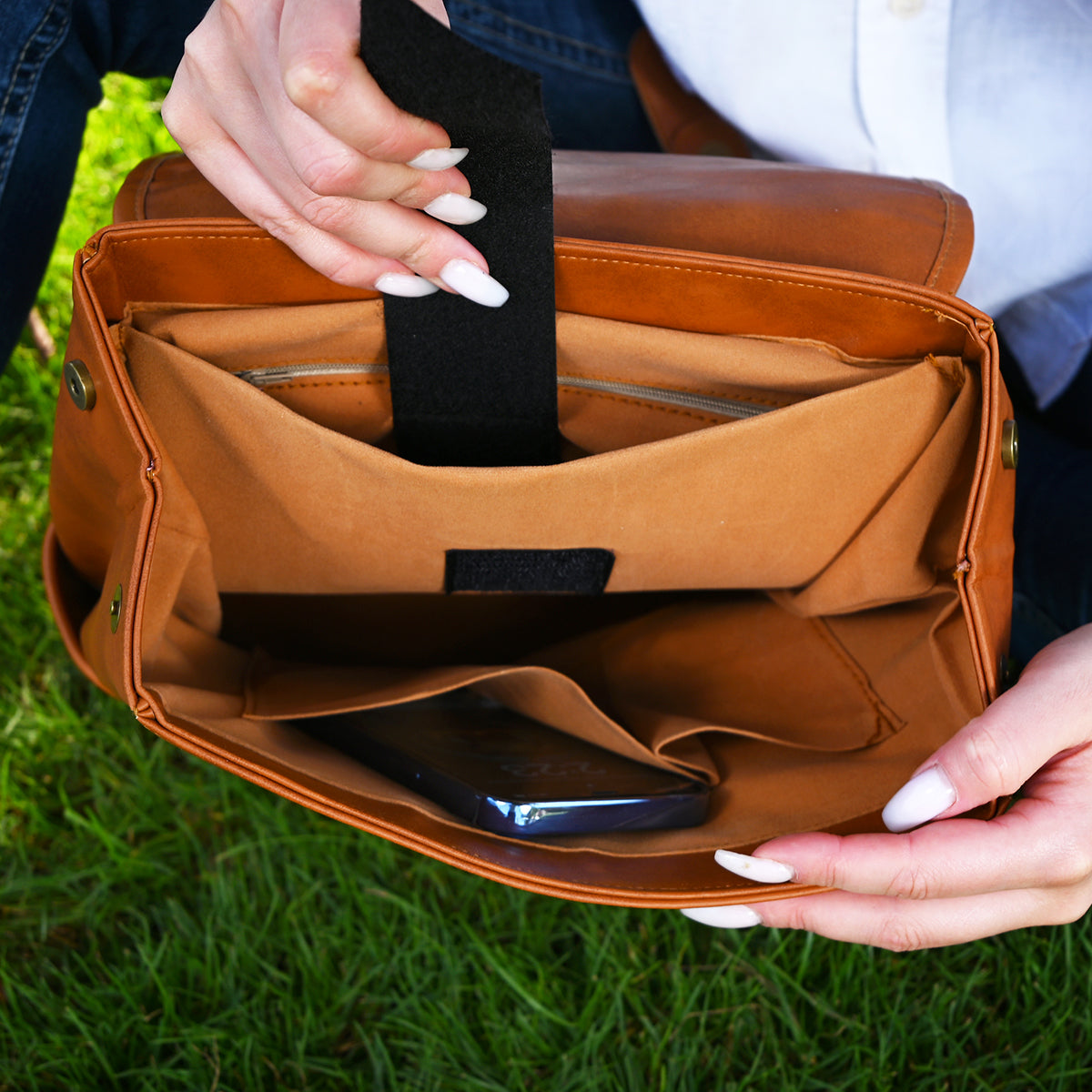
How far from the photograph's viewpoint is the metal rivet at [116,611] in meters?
0.78

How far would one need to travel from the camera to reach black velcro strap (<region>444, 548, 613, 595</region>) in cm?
98

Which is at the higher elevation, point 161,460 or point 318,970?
point 161,460

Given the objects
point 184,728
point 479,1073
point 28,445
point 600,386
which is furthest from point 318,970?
point 28,445

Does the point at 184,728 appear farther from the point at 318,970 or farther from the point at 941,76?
the point at 941,76

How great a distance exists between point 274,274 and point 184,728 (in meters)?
0.40

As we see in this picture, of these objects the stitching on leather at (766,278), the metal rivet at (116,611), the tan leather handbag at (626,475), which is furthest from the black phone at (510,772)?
the stitching on leather at (766,278)

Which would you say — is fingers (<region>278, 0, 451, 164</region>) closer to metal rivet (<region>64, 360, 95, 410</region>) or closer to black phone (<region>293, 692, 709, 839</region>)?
metal rivet (<region>64, 360, 95, 410</region>)

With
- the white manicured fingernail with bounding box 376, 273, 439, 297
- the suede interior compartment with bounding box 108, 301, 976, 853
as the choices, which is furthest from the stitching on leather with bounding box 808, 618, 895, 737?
the white manicured fingernail with bounding box 376, 273, 439, 297

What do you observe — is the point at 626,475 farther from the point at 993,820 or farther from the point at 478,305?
the point at 993,820

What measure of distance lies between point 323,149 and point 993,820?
0.77 meters

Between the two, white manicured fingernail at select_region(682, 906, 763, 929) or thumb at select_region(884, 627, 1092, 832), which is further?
white manicured fingernail at select_region(682, 906, 763, 929)

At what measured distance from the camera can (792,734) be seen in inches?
40.3

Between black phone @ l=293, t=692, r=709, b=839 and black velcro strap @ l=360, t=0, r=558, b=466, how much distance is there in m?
0.29

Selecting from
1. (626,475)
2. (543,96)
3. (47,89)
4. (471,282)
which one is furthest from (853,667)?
(47,89)
